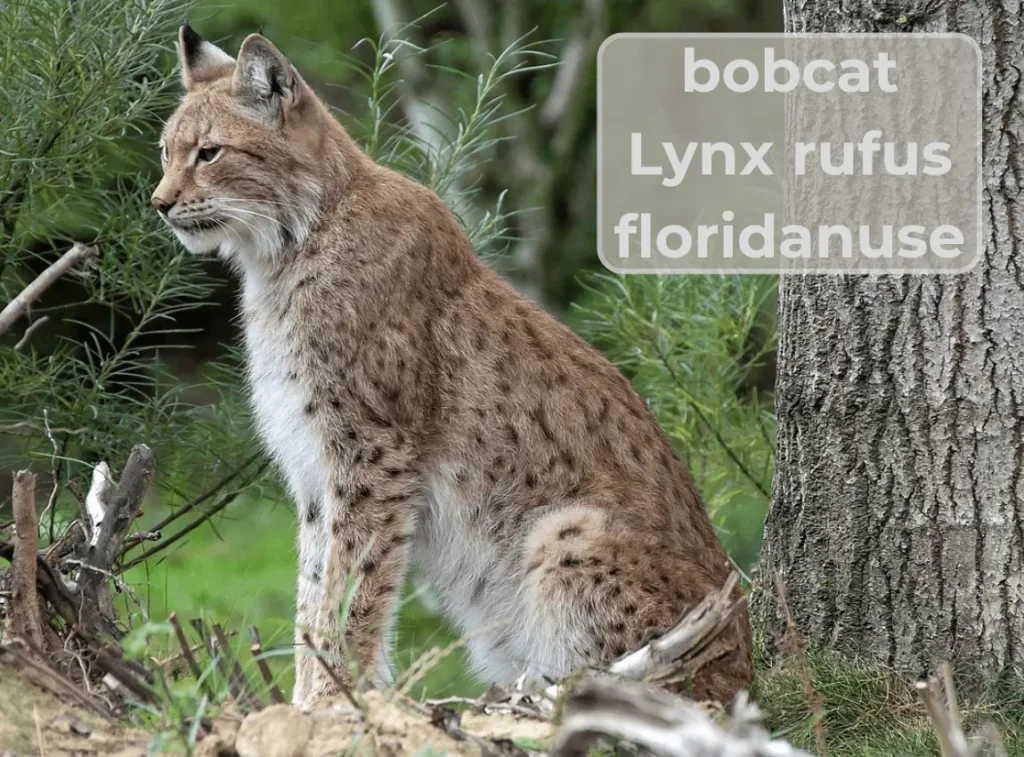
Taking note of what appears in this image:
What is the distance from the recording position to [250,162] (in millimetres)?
4379

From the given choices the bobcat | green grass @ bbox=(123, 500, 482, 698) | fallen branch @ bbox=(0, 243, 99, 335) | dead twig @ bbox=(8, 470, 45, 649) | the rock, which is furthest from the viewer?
green grass @ bbox=(123, 500, 482, 698)

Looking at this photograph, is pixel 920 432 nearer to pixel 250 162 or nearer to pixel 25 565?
pixel 250 162

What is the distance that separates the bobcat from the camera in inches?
166

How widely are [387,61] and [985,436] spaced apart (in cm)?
249

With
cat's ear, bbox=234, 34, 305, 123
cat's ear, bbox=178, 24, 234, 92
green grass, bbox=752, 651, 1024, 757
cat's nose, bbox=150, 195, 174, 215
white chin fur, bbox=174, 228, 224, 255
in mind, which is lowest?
green grass, bbox=752, 651, 1024, 757

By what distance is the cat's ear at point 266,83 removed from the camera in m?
4.32

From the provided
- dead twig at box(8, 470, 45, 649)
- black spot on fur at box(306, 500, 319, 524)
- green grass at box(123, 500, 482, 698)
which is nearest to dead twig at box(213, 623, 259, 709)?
dead twig at box(8, 470, 45, 649)

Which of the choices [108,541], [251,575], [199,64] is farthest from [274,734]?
[251,575]

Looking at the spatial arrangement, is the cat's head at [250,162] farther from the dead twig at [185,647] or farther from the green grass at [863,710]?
the green grass at [863,710]

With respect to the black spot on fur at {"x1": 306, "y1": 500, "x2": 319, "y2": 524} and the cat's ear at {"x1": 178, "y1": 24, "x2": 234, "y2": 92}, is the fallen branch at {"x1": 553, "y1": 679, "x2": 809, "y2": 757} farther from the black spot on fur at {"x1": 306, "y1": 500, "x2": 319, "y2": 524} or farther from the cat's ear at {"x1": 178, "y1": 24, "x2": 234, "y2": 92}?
the cat's ear at {"x1": 178, "y1": 24, "x2": 234, "y2": 92}

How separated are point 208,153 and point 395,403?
1004mm

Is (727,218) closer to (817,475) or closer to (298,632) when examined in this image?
(817,475)

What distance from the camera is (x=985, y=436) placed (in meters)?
4.03

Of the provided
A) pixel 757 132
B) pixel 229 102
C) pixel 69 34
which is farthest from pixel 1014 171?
pixel 757 132
